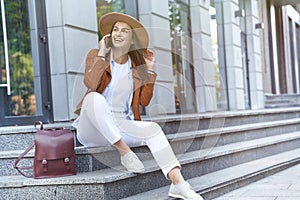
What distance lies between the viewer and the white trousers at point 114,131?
340cm

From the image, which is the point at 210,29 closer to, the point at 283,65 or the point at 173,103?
the point at 173,103

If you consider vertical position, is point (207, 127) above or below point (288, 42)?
below

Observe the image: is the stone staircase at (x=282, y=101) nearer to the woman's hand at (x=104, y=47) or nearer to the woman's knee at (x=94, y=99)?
the woman's hand at (x=104, y=47)

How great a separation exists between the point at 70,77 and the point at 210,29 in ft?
13.7

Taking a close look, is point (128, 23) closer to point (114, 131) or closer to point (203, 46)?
point (114, 131)

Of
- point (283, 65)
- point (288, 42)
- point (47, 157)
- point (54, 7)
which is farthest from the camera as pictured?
point (288, 42)

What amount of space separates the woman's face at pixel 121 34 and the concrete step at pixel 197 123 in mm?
759

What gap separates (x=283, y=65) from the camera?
52.0 ft

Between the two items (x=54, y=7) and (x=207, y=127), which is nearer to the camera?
(x=54, y=7)

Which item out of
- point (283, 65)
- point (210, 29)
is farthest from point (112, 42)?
point (283, 65)

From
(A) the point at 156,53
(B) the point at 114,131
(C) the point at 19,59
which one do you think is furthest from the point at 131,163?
(A) the point at 156,53

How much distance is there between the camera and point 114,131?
11.2 feet

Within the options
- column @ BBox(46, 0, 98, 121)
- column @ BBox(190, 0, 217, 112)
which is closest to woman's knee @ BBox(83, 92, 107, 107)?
column @ BBox(46, 0, 98, 121)

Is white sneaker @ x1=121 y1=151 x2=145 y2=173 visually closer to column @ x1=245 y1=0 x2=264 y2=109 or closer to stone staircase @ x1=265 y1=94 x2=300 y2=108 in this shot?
column @ x1=245 y1=0 x2=264 y2=109
